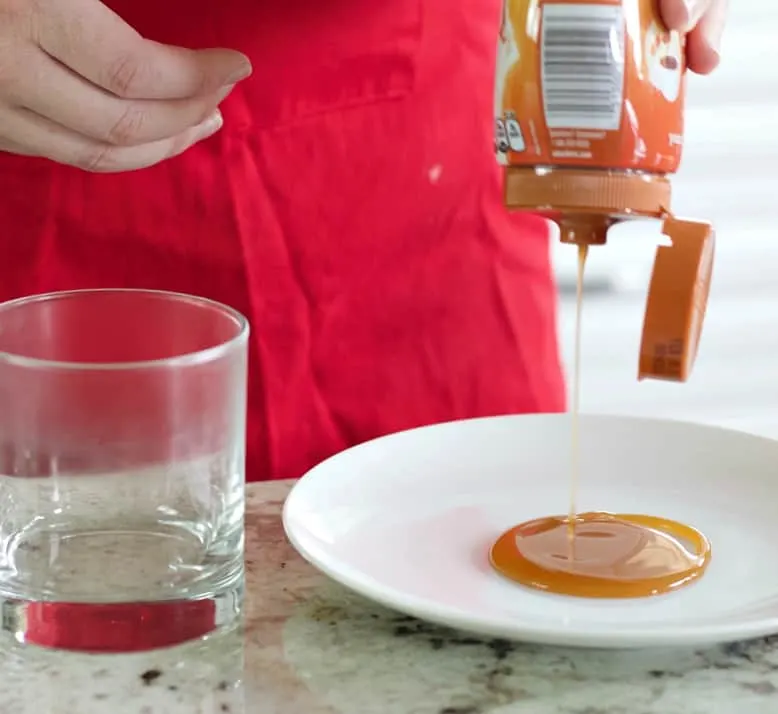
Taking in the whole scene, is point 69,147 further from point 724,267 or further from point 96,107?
point 724,267

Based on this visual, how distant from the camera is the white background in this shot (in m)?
1.61

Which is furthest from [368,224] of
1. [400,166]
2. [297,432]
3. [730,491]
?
[730,491]

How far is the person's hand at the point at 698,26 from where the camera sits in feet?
1.86

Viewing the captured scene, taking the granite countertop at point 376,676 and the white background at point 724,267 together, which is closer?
the granite countertop at point 376,676

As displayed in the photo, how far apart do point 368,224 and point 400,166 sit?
0.04m

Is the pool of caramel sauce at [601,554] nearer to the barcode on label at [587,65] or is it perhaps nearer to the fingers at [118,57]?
the barcode on label at [587,65]

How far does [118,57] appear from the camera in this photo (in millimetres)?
670

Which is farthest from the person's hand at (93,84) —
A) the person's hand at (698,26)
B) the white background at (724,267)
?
the white background at (724,267)

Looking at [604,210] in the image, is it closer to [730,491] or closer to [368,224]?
[730,491]

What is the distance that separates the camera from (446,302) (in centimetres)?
93

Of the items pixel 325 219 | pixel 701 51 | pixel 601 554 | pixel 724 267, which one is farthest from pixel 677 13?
pixel 724 267

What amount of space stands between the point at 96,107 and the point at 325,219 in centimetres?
23

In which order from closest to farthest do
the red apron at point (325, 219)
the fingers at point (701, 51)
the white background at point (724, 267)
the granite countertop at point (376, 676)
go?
the granite countertop at point (376, 676), the fingers at point (701, 51), the red apron at point (325, 219), the white background at point (724, 267)

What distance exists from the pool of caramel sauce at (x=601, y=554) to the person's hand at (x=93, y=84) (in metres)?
0.23
